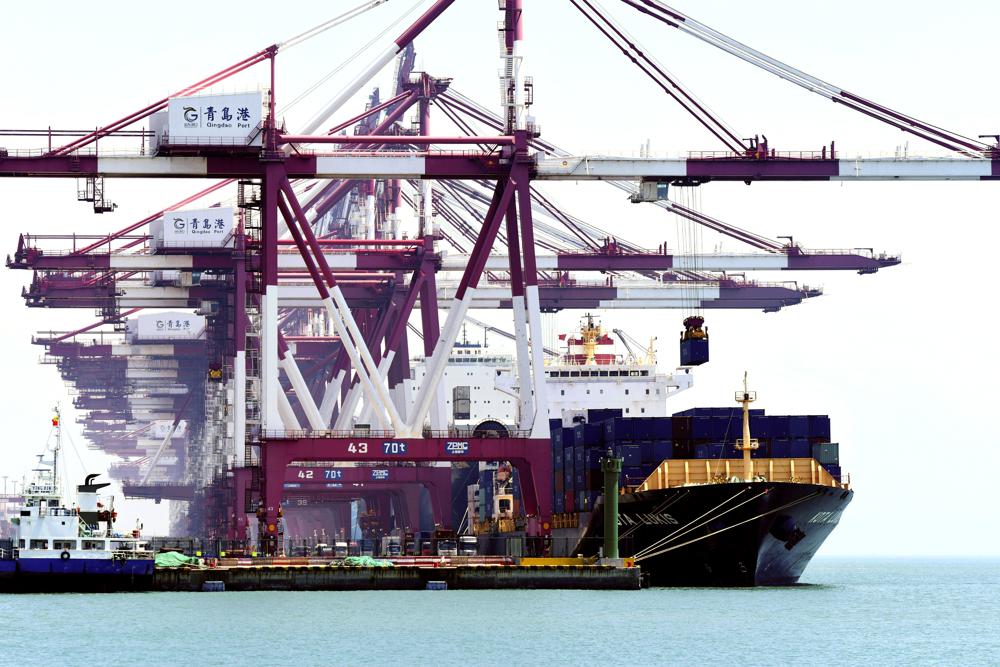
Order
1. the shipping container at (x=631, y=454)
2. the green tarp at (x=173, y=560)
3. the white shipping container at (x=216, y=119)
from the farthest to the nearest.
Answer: the white shipping container at (x=216, y=119) < the shipping container at (x=631, y=454) < the green tarp at (x=173, y=560)

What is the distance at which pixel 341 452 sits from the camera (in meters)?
71.7

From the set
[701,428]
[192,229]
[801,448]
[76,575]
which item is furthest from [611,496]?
[192,229]

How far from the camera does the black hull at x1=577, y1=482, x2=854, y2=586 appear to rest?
63469mm

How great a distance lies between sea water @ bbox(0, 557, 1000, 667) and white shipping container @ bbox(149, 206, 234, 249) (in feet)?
89.6

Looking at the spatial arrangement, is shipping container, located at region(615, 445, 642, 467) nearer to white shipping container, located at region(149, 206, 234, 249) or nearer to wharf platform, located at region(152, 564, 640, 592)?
wharf platform, located at region(152, 564, 640, 592)

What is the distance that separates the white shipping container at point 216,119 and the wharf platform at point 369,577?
1750 cm

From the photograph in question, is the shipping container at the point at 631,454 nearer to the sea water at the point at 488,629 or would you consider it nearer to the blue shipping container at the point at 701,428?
the blue shipping container at the point at 701,428

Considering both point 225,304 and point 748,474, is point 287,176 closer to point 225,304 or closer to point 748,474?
point 748,474

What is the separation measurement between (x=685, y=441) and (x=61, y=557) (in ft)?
73.1

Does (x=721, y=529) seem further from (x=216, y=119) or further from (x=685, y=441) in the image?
(x=216, y=119)

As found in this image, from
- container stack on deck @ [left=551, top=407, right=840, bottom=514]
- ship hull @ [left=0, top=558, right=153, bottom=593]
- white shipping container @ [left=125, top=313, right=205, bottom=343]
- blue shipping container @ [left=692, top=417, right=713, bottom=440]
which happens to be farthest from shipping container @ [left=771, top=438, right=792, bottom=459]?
white shipping container @ [left=125, top=313, right=205, bottom=343]

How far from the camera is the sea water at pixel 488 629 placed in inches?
1809

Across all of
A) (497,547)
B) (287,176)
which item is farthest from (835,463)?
(287,176)

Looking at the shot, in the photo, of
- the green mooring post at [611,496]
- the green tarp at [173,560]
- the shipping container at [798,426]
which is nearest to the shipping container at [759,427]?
the shipping container at [798,426]
